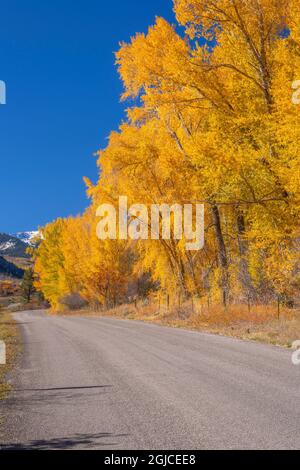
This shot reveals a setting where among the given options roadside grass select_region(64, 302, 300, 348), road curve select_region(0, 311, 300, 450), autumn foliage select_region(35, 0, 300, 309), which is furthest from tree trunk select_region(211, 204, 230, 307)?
road curve select_region(0, 311, 300, 450)

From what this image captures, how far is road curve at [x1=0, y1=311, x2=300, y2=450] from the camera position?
5020mm

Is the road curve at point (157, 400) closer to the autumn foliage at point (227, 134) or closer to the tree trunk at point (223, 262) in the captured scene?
the autumn foliage at point (227, 134)

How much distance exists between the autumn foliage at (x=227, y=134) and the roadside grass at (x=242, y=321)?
1005 mm

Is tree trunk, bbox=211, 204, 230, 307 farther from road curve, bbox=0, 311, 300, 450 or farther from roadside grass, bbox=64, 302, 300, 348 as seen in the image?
road curve, bbox=0, 311, 300, 450

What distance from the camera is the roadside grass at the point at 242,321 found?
43.7 feet

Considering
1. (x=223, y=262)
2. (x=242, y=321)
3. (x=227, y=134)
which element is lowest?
(x=242, y=321)

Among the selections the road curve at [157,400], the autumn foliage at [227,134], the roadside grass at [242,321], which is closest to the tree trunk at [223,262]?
the autumn foliage at [227,134]

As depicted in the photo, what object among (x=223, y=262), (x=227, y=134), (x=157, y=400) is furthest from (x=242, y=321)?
(x=157, y=400)

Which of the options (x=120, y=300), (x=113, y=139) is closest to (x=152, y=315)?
(x=113, y=139)

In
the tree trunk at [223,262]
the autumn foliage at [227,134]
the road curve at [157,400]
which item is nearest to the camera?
the road curve at [157,400]

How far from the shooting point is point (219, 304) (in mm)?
20297

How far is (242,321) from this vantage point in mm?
16734

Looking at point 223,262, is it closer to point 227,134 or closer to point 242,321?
point 242,321

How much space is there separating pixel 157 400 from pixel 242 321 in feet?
34.6
